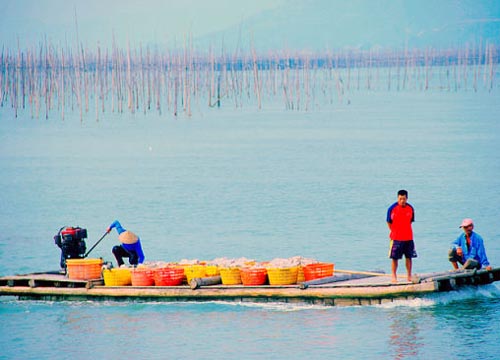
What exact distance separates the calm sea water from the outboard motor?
2.59ft

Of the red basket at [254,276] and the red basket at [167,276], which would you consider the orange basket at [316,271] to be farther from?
the red basket at [167,276]

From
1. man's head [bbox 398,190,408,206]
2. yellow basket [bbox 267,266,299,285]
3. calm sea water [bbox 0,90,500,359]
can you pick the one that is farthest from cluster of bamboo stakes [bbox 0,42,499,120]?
man's head [bbox 398,190,408,206]

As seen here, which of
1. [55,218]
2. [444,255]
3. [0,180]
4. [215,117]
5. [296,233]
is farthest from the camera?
[215,117]

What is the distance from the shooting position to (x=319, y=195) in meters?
32.3

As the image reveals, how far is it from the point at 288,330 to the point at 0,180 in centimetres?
2528

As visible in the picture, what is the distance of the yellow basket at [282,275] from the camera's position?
50.3 ft

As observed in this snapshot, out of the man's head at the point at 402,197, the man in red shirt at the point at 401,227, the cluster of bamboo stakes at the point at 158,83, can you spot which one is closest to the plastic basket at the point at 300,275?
the man in red shirt at the point at 401,227

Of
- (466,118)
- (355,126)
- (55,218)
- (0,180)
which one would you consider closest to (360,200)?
(55,218)

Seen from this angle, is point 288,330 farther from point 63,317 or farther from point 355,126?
point 355,126

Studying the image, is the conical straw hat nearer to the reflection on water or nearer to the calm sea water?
the calm sea water

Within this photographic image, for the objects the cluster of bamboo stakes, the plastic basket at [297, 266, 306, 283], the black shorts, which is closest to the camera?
the black shorts

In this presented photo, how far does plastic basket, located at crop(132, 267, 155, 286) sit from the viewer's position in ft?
52.3

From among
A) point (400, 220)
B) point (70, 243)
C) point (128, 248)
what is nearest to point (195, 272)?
point (128, 248)

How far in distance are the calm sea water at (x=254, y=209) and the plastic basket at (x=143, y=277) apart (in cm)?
34
